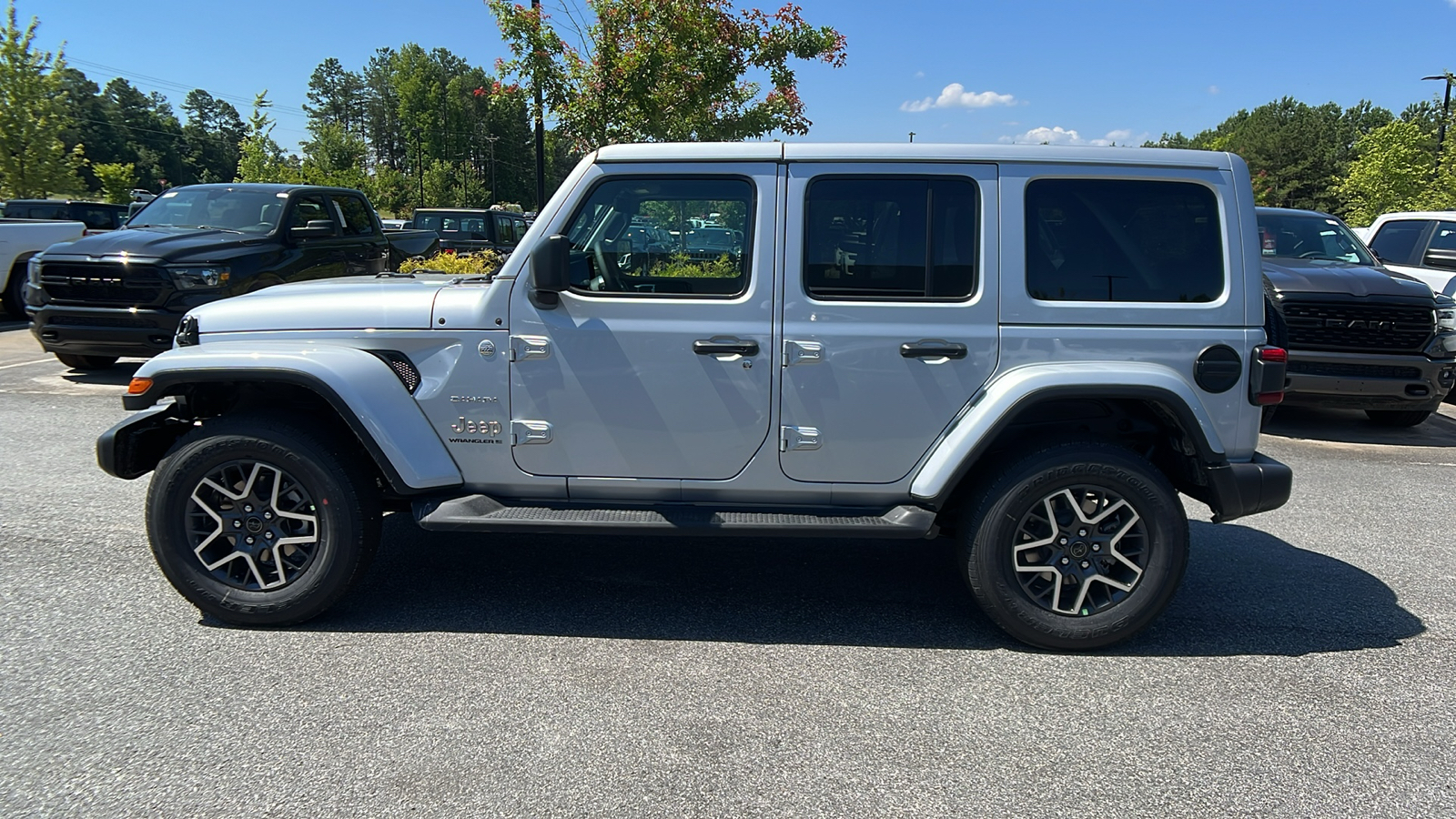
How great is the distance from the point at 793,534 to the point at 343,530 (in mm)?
1838

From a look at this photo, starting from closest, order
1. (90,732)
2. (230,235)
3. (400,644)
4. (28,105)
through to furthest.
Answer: (90,732) < (400,644) < (230,235) < (28,105)

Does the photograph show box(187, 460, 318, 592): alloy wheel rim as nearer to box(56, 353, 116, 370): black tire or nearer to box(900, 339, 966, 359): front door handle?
box(900, 339, 966, 359): front door handle

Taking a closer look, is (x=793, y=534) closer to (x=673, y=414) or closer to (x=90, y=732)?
(x=673, y=414)

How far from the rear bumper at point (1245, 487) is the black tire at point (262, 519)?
3487 mm

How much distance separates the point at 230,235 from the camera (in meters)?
9.71

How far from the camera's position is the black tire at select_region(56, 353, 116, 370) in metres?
9.81

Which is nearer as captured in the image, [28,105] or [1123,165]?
[1123,165]

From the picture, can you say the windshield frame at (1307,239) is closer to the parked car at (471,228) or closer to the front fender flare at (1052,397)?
the front fender flare at (1052,397)

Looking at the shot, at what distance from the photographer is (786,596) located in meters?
4.45

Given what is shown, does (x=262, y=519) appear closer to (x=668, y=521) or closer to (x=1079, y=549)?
(x=668, y=521)

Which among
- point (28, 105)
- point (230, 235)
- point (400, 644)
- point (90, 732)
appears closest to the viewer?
point (90, 732)

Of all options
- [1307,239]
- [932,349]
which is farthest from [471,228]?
[932,349]

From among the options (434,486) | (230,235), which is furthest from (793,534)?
(230,235)

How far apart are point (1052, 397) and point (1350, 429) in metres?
7.11
